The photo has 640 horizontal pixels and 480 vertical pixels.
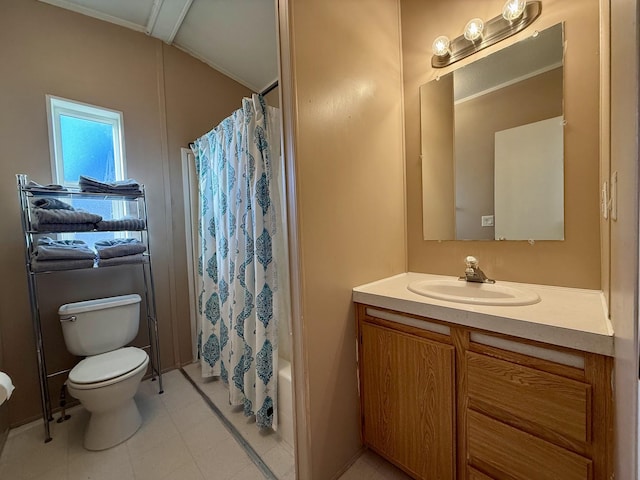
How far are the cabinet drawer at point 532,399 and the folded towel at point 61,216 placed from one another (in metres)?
2.14

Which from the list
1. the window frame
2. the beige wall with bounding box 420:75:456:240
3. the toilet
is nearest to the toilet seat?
the toilet

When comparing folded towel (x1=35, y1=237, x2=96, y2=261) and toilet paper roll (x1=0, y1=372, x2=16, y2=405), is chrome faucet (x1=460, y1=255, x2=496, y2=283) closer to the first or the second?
toilet paper roll (x1=0, y1=372, x2=16, y2=405)

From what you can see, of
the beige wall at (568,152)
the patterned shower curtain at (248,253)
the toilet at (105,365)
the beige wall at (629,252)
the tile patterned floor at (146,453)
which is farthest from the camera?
the patterned shower curtain at (248,253)

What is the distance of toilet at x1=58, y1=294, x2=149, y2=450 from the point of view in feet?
4.46

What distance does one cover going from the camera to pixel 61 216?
1.47 metres

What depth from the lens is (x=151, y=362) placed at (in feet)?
6.63

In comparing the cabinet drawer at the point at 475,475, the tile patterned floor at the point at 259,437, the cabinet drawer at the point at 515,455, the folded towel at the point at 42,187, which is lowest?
the tile patterned floor at the point at 259,437

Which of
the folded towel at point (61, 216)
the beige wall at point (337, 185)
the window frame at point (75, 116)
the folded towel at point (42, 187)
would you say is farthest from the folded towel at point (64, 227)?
the beige wall at point (337, 185)

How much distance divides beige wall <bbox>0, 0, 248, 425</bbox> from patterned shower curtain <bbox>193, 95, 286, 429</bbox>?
0.44 metres

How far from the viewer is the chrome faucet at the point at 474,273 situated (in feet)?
4.17

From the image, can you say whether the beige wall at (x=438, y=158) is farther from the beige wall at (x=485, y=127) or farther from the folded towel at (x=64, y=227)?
the folded towel at (x=64, y=227)

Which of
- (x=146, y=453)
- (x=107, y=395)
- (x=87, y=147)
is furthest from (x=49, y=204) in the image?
(x=146, y=453)

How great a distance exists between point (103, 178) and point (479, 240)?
2.55 m

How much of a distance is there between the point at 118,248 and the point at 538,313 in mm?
2223
